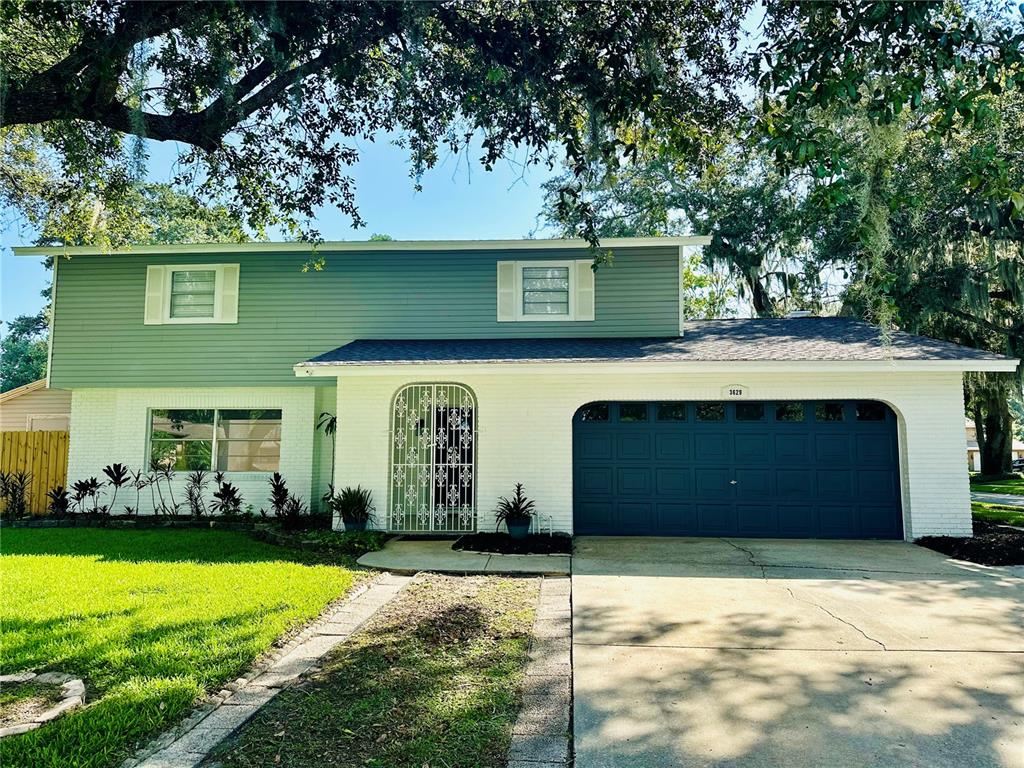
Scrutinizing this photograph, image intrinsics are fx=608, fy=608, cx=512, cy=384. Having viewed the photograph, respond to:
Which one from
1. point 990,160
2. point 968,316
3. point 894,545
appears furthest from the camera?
point 968,316

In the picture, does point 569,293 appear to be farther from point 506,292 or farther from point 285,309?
point 285,309

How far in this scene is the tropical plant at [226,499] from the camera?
36.6 ft

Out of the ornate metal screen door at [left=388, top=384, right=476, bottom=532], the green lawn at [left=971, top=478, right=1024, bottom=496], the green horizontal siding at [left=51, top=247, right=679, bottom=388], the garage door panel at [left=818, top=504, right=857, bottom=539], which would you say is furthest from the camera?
the green lawn at [left=971, top=478, right=1024, bottom=496]

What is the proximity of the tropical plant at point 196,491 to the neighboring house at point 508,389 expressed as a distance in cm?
29

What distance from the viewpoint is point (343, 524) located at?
941cm

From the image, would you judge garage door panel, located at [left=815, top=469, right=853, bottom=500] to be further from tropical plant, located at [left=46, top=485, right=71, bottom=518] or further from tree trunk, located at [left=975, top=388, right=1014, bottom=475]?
tree trunk, located at [left=975, top=388, right=1014, bottom=475]

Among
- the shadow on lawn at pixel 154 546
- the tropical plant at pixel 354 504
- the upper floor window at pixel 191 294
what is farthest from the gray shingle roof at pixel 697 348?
the shadow on lawn at pixel 154 546

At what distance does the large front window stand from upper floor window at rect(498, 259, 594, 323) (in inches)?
196

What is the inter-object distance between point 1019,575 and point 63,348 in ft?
50.1

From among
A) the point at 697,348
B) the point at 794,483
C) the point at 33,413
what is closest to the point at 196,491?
the point at 33,413

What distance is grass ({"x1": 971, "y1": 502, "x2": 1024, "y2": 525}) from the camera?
35.2 ft

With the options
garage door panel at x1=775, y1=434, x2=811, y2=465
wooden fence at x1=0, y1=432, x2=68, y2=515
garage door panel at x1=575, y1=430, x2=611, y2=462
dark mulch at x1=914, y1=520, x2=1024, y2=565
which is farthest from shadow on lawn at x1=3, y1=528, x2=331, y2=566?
dark mulch at x1=914, y1=520, x2=1024, y2=565

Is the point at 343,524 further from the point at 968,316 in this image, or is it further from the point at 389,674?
the point at 968,316

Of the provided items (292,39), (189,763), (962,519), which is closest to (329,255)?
(292,39)
